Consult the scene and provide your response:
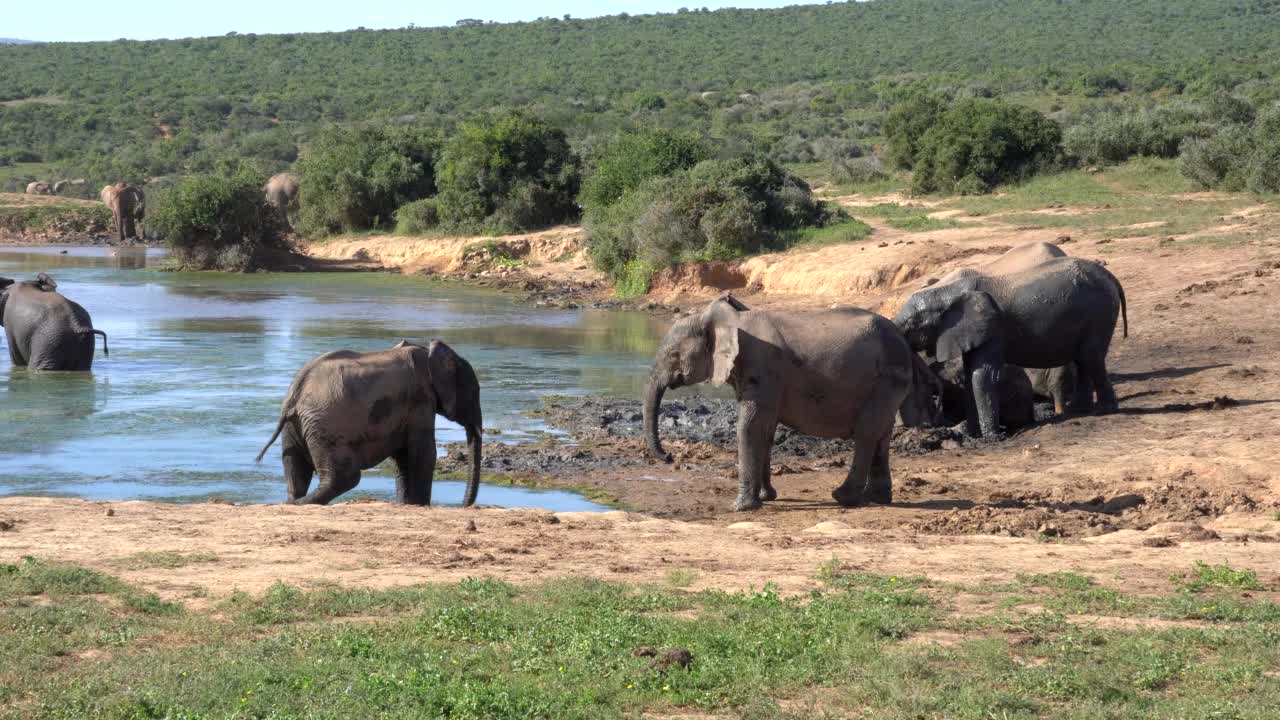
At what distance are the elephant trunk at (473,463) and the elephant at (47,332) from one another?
11.0 m

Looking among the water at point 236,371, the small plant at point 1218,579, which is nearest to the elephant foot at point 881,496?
the water at point 236,371

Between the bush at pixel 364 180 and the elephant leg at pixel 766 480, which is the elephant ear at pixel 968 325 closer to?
the elephant leg at pixel 766 480

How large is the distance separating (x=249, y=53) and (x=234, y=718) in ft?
422

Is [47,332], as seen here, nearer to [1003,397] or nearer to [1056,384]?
[1003,397]

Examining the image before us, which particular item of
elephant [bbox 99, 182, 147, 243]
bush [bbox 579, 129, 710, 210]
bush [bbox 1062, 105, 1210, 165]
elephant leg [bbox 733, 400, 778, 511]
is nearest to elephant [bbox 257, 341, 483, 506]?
elephant leg [bbox 733, 400, 778, 511]

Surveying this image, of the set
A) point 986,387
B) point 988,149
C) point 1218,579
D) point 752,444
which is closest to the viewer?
point 1218,579

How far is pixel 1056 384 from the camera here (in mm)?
18250

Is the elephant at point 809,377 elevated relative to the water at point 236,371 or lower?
elevated

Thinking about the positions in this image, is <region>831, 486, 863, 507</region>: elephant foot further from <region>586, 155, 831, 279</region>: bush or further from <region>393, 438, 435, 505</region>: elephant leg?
<region>586, 155, 831, 279</region>: bush

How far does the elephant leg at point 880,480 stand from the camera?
13.4m

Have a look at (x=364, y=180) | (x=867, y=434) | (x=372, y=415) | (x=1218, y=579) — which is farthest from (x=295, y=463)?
(x=364, y=180)

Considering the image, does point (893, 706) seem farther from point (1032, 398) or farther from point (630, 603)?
point (1032, 398)

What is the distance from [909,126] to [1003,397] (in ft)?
87.1

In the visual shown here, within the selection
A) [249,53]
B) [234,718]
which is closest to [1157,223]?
[234,718]
